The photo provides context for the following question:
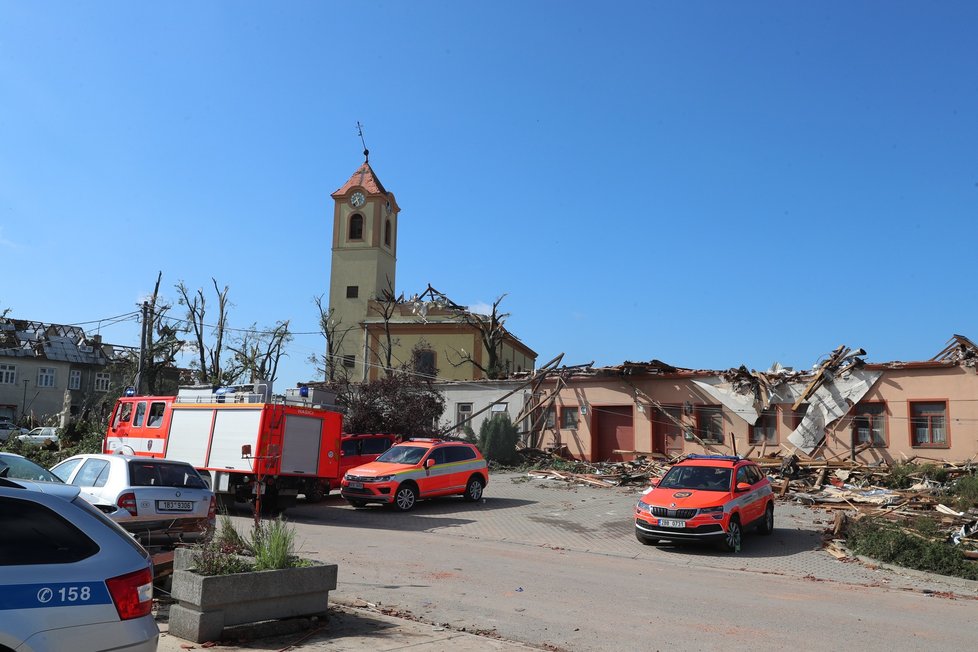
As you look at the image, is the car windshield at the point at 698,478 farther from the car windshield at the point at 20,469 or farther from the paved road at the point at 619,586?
the car windshield at the point at 20,469

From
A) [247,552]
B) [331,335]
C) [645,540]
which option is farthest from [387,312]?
[247,552]

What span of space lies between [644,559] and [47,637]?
11578 millimetres

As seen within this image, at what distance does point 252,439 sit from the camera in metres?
18.4

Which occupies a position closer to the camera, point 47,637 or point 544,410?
point 47,637

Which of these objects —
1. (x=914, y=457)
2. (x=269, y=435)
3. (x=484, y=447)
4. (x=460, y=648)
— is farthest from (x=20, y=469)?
(x=914, y=457)

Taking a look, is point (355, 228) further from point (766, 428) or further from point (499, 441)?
point (766, 428)

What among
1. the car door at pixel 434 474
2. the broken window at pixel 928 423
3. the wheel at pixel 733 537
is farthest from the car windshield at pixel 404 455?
the broken window at pixel 928 423

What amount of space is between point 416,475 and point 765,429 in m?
14.8

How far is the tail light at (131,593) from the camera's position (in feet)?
14.1

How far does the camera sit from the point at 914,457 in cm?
2550

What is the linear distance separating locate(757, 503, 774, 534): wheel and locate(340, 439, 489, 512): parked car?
7.93m

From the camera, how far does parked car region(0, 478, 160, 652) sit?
156 inches

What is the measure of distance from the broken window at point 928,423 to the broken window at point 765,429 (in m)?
4.38

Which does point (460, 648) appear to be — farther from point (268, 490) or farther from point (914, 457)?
point (914, 457)
